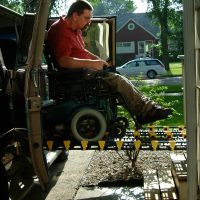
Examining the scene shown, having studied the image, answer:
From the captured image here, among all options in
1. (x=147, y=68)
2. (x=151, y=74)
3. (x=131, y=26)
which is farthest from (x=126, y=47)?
(x=151, y=74)

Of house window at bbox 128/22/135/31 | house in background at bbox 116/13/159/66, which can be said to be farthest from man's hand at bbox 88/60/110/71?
house window at bbox 128/22/135/31

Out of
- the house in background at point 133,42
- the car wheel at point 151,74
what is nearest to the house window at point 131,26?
the house in background at point 133,42

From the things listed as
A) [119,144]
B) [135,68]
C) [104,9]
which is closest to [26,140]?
[119,144]

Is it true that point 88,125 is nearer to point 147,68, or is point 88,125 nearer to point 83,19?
point 83,19

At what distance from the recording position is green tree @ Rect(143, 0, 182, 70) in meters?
43.9

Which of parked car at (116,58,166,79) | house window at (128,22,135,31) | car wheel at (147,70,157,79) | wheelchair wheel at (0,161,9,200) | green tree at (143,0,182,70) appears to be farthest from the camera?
house window at (128,22,135,31)

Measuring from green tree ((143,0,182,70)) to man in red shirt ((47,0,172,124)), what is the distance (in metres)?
39.1

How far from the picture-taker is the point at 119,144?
473 centimetres

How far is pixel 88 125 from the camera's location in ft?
15.1

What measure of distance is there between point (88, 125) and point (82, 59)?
0.66 m

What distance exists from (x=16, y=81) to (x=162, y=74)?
32.2 m

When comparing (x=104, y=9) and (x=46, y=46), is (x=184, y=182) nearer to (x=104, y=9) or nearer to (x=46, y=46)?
(x=46, y=46)

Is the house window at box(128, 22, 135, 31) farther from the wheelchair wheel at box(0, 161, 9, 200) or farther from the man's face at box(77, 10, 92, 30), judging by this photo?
the wheelchair wheel at box(0, 161, 9, 200)

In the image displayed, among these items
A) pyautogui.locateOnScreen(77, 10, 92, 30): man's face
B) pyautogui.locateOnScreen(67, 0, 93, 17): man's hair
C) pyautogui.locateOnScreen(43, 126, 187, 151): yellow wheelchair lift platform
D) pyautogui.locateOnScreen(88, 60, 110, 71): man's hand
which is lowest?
pyautogui.locateOnScreen(43, 126, 187, 151): yellow wheelchair lift platform
